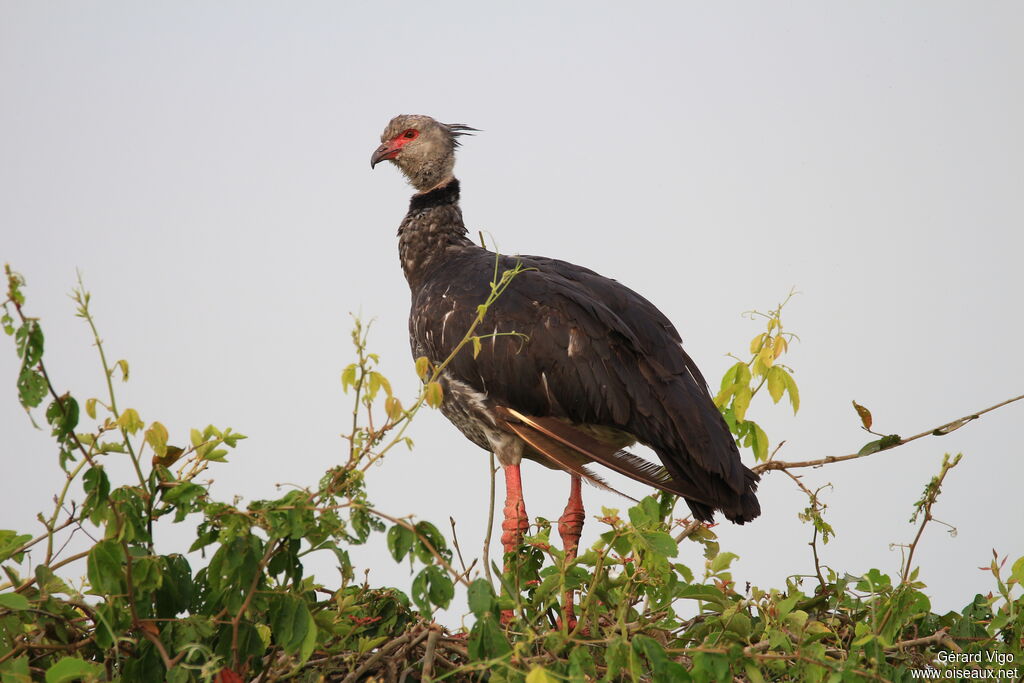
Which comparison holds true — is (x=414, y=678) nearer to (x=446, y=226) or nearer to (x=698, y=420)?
(x=698, y=420)

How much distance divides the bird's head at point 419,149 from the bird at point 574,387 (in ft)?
3.86

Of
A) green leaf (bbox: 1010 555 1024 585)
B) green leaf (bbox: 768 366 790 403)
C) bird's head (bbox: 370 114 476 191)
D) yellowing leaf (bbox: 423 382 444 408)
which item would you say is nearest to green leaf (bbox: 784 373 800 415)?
green leaf (bbox: 768 366 790 403)

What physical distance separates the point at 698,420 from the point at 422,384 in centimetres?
184

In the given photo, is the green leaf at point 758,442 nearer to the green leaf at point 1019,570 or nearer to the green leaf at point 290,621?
the green leaf at point 1019,570

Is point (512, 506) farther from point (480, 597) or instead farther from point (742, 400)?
point (480, 597)

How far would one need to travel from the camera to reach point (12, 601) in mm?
2443

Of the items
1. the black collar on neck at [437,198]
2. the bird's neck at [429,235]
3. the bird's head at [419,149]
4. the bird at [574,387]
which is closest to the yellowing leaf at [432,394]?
the bird at [574,387]

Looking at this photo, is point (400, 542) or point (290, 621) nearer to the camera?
point (400, 542)

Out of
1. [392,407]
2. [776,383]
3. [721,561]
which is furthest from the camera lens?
[776,383]

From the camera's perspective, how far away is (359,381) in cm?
249

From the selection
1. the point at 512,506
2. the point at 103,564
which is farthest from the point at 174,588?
the point at 512,506

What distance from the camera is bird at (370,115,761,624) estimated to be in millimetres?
4246

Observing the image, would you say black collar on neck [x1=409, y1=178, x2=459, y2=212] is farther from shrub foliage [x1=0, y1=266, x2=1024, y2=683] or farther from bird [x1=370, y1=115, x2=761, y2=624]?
shrub foliage [x1=0, y1=266, x2=1024, y2=683]

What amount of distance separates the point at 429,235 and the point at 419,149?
0.73 metres
